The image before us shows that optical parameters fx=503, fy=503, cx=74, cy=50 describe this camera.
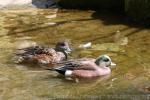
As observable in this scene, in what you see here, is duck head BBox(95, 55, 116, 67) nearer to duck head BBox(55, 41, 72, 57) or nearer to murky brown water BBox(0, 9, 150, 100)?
murky brown water BBox(0, 9, 150, 100)

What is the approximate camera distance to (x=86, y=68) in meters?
8.02

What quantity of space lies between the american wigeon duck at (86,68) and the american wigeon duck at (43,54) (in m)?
0.71

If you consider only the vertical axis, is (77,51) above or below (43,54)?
below

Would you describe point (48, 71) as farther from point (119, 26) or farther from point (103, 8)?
point (103, 8)

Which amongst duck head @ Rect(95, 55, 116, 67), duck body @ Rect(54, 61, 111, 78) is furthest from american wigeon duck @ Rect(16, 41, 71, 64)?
duck head @ Rect(95, 55, 116, 67)

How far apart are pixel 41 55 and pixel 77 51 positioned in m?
0.93

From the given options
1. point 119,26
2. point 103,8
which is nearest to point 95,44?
point 119,26

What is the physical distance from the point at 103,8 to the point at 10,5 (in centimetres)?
267

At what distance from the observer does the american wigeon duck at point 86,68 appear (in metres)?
7.92

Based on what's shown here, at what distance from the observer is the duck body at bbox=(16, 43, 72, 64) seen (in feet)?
28.9

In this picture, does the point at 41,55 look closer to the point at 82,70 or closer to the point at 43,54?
the point at 43,54

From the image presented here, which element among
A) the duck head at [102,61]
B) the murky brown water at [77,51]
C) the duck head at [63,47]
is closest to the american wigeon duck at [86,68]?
the duck head at [102,61]

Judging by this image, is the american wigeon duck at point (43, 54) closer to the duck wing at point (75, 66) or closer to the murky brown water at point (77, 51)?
the murky brown water at point (77, 51)

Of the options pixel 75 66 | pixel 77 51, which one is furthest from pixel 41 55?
pixel 75 66
